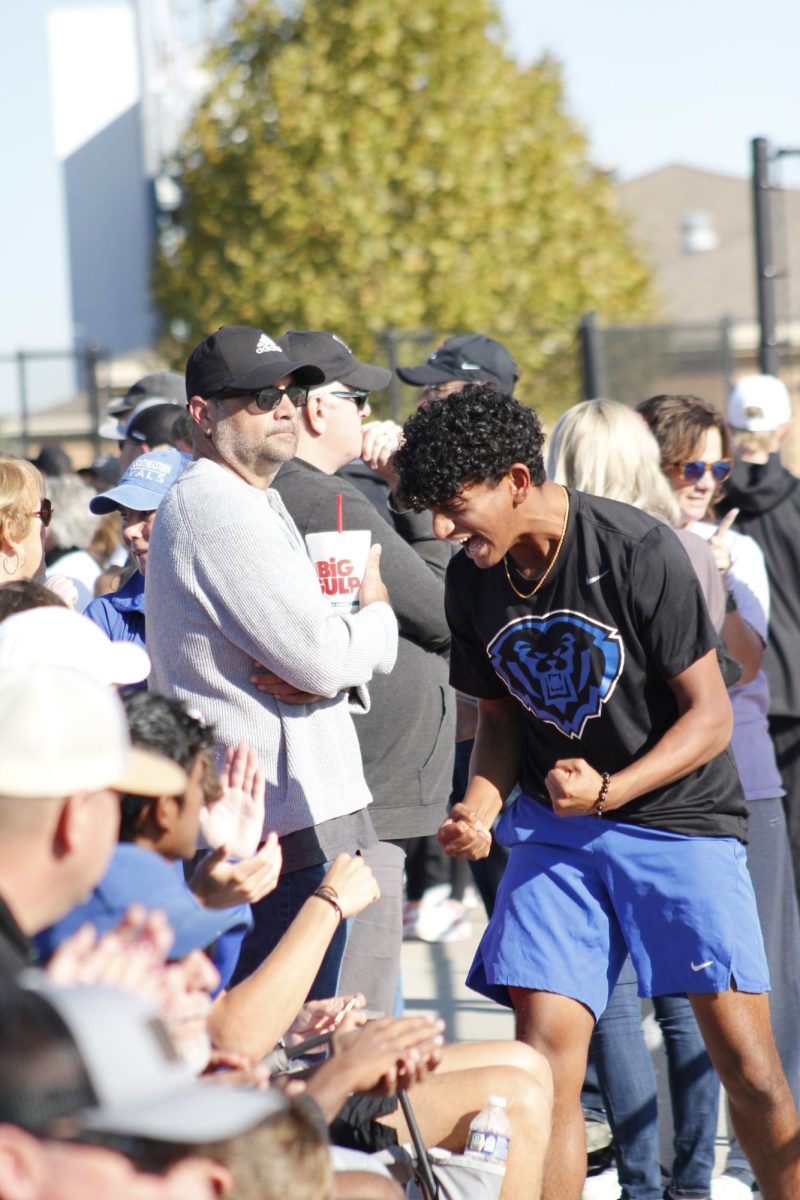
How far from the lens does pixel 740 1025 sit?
11.3 ft

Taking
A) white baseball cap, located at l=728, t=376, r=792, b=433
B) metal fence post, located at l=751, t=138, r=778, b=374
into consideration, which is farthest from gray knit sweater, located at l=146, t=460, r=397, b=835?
metal fence post, located at l=751, t=138, r=778, b=374

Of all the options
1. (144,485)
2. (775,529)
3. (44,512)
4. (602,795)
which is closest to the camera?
A: (602,795)

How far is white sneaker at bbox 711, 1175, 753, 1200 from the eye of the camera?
13.6ft

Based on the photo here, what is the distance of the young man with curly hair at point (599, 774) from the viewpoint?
343cm

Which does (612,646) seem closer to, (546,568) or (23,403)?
(546,568)

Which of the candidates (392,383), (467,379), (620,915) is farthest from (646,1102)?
(392,383)

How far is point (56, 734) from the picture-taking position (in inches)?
80.2

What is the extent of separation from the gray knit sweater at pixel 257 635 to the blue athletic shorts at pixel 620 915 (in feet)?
1.52

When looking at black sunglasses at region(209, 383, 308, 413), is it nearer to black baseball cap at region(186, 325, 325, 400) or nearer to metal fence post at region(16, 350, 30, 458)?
black baseball cap at region(186, 325, 325, 400)

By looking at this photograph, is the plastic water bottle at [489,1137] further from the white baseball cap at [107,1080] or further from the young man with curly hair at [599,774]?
the white baseball cap at [107,1080]

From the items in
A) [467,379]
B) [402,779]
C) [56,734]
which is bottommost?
[402,779]

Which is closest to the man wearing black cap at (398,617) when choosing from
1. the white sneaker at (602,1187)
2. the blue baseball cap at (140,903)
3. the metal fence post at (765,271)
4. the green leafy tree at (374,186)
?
the white sneaker at (602,1187)

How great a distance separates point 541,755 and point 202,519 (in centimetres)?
96

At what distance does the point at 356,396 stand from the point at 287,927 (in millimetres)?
1554
